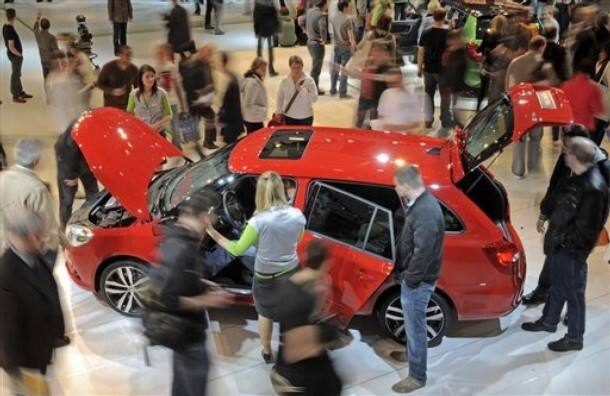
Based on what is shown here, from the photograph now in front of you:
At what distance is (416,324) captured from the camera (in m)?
5.36

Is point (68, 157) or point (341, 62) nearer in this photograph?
point (68, 157)

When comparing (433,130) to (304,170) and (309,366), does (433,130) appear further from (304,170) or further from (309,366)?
(309,366)

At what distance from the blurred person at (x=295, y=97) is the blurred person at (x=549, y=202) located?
2.92 metres

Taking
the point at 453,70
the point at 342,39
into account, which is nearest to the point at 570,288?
the point at 453,70

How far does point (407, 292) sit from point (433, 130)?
6100mm

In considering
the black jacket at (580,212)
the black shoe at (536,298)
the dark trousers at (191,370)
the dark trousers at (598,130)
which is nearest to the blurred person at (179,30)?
the dark trousers at (598,130)

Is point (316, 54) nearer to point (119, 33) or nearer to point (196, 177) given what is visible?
point (119, 33)

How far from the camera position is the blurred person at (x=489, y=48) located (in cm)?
1047

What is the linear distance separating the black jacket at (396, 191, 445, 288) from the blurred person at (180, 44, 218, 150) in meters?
4.73

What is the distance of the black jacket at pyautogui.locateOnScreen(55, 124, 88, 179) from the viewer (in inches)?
277

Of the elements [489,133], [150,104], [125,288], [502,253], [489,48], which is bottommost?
[125,288]

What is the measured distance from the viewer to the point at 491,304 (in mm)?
5828

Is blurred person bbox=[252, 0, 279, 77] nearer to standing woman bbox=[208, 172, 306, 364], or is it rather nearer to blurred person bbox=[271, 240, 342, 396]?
standing woman bbox=[208, 172, 306, 364]

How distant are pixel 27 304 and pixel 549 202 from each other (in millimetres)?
3876
